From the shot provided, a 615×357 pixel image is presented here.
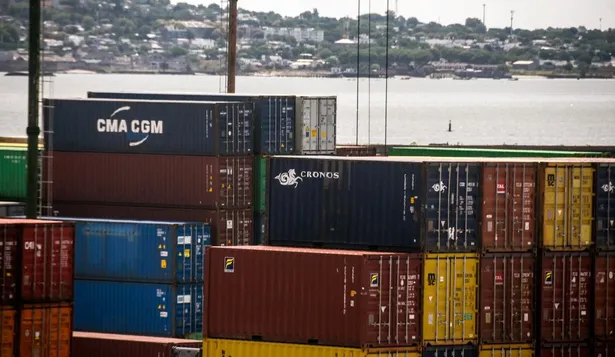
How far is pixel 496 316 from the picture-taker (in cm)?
3953

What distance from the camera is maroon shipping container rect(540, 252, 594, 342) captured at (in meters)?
40.0

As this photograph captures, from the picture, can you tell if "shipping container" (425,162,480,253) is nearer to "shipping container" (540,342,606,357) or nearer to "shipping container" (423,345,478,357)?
"shipping container" (423,345,478,357)

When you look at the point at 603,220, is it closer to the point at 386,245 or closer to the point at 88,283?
the point at 386,245

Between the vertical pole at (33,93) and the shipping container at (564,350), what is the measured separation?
49.9ft

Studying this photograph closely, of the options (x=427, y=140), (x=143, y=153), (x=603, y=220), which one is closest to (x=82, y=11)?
(x=427, y=140)

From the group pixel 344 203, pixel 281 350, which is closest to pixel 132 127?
pixel 344 203

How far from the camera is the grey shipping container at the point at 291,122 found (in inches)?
2036

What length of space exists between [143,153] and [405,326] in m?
15.5

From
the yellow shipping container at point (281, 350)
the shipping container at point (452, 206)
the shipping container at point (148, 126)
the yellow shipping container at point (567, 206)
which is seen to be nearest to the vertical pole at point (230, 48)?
the shipping container at point (148, 126)

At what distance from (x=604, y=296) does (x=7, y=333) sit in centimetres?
1634

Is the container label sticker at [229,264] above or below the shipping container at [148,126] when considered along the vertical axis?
below

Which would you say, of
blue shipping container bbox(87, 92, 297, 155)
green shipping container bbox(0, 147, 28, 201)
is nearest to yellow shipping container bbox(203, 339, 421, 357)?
blue shipping container bbox(87, 92, 297, 155)

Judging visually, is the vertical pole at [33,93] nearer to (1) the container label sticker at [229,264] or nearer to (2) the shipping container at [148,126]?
(1) the container label sticker at [229,264]

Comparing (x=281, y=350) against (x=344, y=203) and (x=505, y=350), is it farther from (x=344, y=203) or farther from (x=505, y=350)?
(x=505, y=350)
